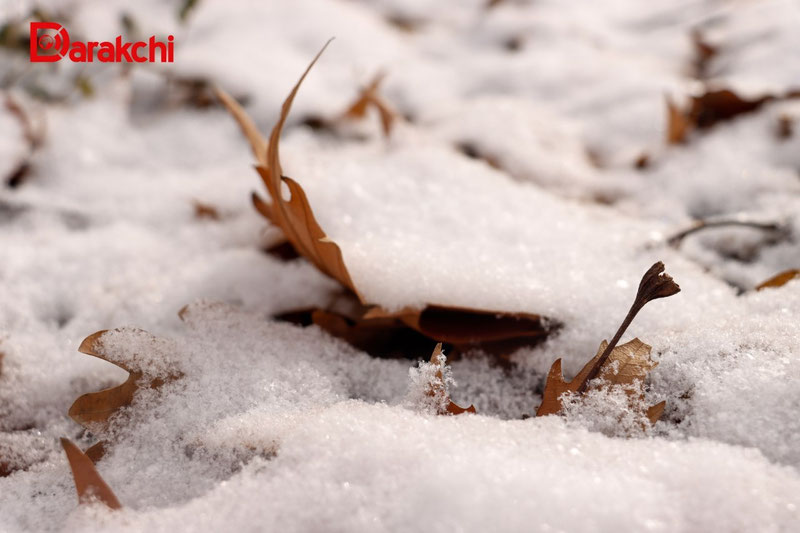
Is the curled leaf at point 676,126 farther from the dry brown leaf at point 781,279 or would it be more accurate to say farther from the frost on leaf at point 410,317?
the frost on leaf at point 410,317

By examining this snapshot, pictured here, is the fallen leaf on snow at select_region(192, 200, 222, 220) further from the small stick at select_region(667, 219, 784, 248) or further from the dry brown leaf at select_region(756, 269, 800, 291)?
the dry brown leaf at select_region(756, 269, 800, 291)

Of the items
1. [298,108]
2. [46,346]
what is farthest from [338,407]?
[298,108]

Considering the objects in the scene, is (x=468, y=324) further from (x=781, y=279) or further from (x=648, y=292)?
(x=781, y=279)

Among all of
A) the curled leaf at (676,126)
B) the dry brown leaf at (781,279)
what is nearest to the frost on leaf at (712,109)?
the curled leaf at (676,126)

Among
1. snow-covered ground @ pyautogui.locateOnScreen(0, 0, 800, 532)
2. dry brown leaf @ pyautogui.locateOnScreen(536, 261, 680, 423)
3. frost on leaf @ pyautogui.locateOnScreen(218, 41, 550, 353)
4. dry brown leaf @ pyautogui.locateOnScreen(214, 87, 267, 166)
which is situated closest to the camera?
snow-covered ground @ pyautogui.locateOnScreen(0, 0, 800, 532)

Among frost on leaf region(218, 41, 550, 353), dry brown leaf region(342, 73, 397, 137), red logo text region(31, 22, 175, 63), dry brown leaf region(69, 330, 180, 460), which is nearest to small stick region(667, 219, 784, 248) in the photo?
frost on leaf region(218, 41, 550, 353)

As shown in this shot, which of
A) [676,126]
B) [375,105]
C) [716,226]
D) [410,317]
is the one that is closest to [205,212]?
[375,105]

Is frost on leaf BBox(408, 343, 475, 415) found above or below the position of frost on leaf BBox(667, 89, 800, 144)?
below
